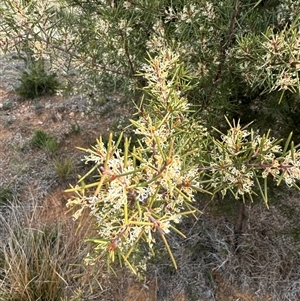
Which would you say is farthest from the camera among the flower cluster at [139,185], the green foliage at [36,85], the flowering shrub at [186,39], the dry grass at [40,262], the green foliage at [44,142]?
the green foliage at [36,85]

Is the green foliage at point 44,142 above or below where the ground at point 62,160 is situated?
above

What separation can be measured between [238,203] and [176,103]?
4.42 feet

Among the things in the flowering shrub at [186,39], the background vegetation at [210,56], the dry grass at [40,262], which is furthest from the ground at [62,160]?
the flowering shrub at [186,39]

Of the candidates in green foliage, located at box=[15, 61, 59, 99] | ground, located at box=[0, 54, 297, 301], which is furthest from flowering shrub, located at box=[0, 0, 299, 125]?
green foliage, located at box=[15, 61, 59, 99]

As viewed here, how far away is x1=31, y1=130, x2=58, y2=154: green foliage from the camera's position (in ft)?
10.5

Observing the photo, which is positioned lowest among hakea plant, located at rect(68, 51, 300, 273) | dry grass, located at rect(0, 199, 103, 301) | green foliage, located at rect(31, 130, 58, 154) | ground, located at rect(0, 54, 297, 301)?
ground, located at rect(0, 54, 297, 301)

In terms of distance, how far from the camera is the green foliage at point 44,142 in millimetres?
3199

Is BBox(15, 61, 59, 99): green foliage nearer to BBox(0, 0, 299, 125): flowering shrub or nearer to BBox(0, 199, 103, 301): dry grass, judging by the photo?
BBox(0, 199, 103, 301): dry grass

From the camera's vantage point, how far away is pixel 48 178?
2.99m

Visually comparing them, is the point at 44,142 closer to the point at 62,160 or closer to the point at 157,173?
the point at 62,160

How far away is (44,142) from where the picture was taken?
10.7ft

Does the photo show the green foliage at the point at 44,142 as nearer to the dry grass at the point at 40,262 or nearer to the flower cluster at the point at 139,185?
the dry grass at the point at 40,262

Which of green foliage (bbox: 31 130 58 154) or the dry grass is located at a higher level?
the dry grass

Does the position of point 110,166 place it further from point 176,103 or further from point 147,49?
point 147,49
